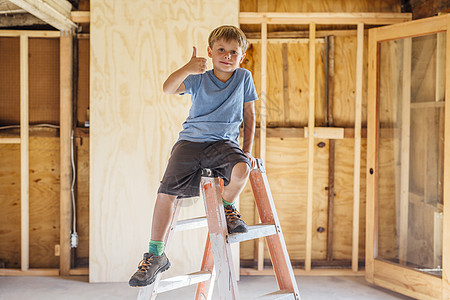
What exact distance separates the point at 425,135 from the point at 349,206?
36.3 inches

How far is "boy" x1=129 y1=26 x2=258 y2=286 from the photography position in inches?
71.9

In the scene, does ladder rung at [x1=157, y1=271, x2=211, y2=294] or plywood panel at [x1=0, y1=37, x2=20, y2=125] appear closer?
ladder rung at [x1=157, y1=271, x2=211, y2=294]

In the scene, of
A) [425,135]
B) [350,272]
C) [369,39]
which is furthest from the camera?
[350,272]

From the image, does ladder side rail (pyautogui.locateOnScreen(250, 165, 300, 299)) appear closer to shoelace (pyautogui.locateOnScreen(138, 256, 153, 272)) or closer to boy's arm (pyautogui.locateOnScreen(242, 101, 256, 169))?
boy's arm (pyautogui.locateOnScreen(242, 101, 256, 169))

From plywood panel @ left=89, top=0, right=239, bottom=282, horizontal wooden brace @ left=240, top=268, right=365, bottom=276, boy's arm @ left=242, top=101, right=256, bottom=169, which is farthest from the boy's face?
horizontal wooden brace @ left=240, top=268, right=365, bottom=276

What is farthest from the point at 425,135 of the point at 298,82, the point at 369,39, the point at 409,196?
the point at 298,82

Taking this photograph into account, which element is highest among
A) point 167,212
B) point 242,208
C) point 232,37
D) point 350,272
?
point 232,37

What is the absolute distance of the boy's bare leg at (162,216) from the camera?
6.16 ft

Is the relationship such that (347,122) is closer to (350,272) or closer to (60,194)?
(350,272)

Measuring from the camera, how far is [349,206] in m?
3.71

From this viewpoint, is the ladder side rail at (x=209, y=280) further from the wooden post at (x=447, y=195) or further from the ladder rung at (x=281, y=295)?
the wooden post at (x=447, y=195)

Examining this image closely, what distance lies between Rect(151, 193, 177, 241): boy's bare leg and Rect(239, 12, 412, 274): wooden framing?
171 cm

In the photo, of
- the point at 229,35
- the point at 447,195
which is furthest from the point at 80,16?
the point at 447,195

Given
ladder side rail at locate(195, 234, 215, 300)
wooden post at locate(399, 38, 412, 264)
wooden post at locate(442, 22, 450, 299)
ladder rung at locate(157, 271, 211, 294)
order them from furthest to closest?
wooden post at locate(399, 38, 412, 264), wooden post at locate(442, 22, 450, 299), ladder side rail at locate(195, 234, 215, 300), ladder rung at locate(157, 271, 211, 294)
